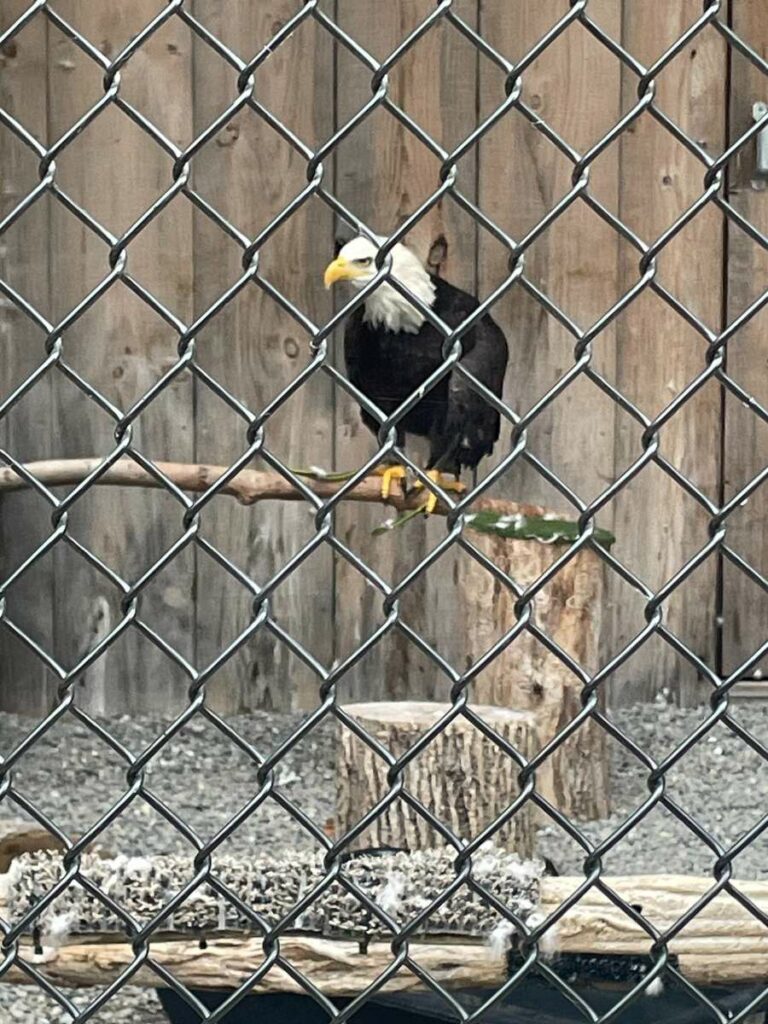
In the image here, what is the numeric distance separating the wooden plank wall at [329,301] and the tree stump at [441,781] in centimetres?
82

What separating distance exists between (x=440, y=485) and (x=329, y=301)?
0.53 meters

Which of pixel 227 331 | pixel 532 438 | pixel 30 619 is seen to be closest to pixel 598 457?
pixel 532 438

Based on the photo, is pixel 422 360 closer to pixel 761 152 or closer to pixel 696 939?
pixel 761 152

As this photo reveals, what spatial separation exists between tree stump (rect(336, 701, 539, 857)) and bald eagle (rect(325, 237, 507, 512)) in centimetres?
61

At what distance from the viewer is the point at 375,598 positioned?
13.8ft

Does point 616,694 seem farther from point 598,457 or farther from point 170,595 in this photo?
point 170,595

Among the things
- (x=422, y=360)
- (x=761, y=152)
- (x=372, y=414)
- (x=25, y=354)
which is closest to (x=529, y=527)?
(x=422, y=360)

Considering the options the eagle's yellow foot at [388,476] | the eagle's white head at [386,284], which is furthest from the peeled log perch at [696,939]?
the eagle's yellow foot at [388,476]

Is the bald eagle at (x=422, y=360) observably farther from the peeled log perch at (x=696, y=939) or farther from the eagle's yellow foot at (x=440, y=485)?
the peeled log perch at (x=696, y=939)

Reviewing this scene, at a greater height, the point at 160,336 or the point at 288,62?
the point at 288,62

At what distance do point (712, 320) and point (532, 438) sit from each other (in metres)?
0.50

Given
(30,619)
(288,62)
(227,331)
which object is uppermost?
(288,62)

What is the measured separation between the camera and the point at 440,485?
13.0 ft

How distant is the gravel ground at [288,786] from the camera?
137 inches
